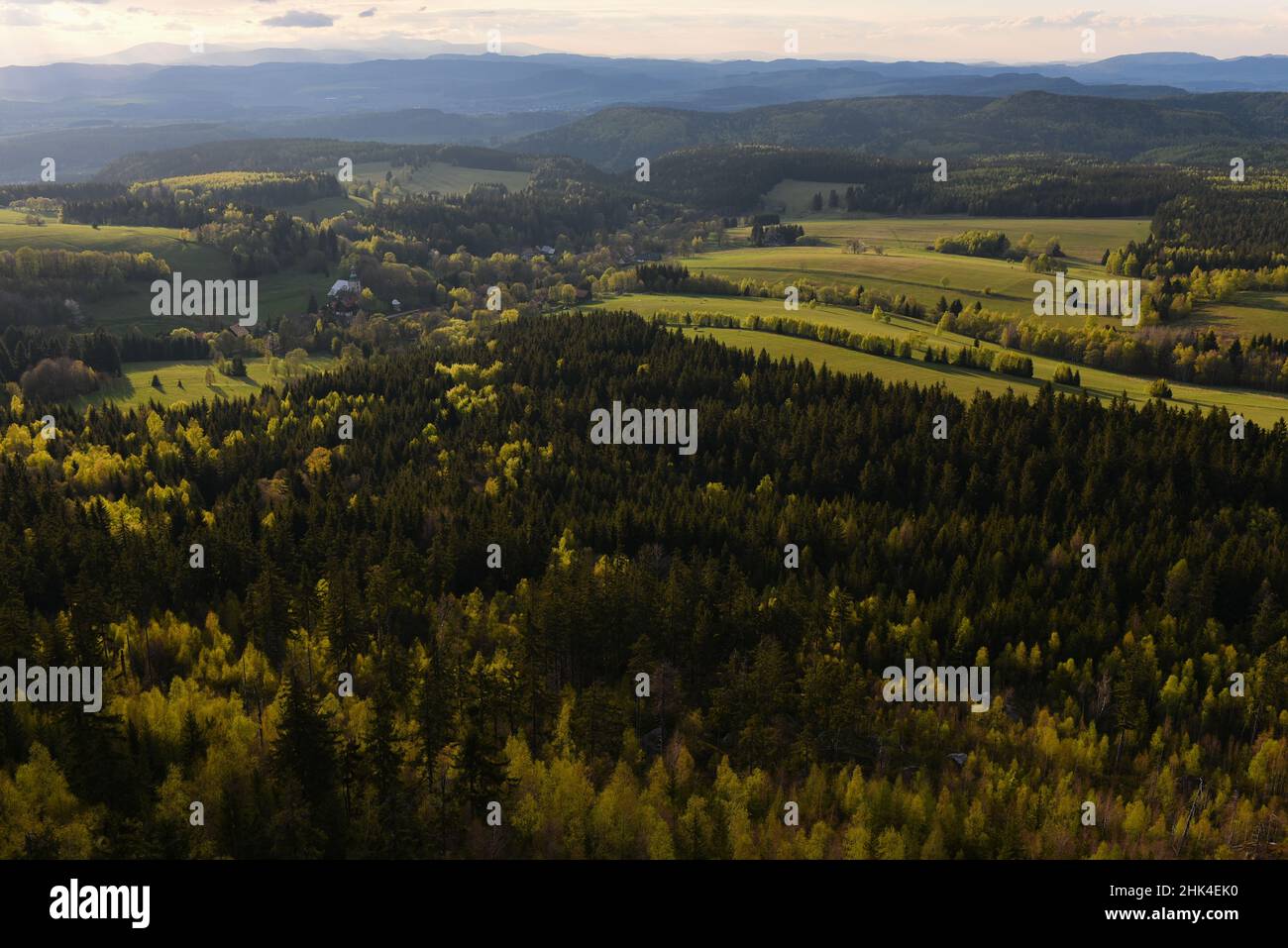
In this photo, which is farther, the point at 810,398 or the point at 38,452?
the point at 810,398

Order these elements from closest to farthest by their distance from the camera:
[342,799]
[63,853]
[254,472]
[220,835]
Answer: [63,853]
[220,835]
[342,799]
[254,472]

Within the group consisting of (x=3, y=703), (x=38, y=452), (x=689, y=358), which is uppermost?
(x=689, y=358)

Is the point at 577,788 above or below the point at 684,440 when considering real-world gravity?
below

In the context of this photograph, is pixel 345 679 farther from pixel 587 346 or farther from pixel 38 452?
pixel 587 346

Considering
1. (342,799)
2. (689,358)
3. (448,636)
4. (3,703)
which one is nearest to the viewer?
(342,799)

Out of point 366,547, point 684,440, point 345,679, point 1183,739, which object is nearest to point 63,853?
point 345,679

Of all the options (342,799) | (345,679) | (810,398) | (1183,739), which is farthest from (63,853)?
(810,398)
